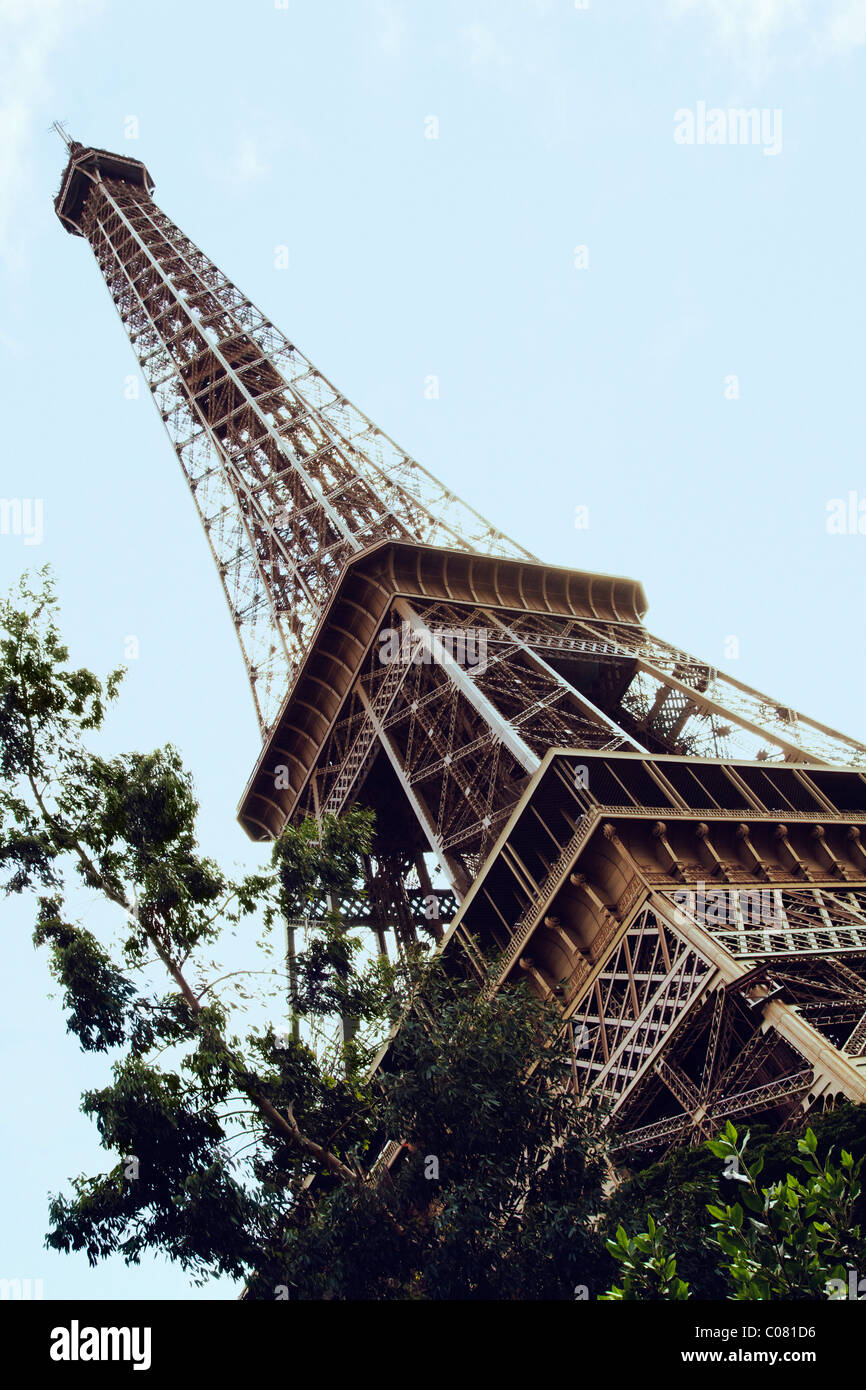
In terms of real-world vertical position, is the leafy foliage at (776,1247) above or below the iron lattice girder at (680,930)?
below

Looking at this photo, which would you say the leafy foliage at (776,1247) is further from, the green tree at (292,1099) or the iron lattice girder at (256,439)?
the iron lattice girder at (256,439)

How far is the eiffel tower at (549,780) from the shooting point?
1672 cm

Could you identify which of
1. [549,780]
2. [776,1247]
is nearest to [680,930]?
[549,780]

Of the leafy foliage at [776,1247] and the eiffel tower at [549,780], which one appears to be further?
the eiffel tower at [549,780]

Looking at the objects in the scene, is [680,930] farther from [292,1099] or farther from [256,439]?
[256,439]

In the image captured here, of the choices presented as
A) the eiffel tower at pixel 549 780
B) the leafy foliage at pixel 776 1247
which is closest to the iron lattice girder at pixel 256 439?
the eiffel tower at pixel 549 780

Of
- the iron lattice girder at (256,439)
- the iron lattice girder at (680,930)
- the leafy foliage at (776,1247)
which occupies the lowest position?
the leafy foliage at (776,1247)

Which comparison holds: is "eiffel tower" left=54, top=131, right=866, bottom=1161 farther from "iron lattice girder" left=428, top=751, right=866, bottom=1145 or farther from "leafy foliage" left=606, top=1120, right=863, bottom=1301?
"leafy foliage" left=606, top=1120, right=863, bottom=1301

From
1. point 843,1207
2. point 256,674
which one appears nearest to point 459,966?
point 843,1207

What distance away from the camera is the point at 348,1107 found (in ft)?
48.0

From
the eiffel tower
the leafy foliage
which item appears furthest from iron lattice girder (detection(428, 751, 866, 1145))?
the leafy foliage
